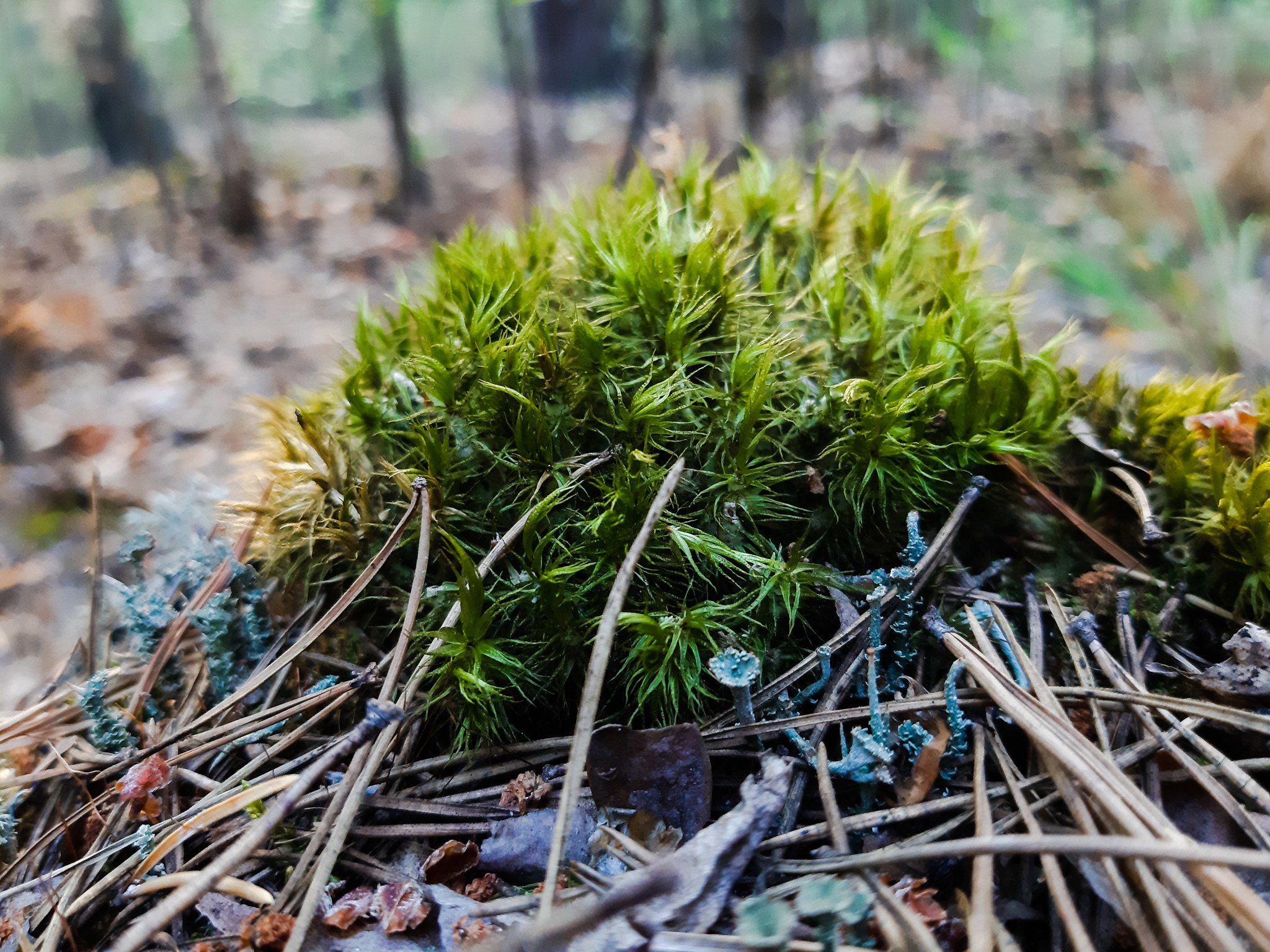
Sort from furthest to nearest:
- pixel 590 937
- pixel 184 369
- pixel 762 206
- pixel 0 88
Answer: pixel 0 88 < pixel 184 369 < pixel 762 206 < pixel 590 937

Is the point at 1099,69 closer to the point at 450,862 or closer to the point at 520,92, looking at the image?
the point at 520,92

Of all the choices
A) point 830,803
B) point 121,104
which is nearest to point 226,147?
point 121,104

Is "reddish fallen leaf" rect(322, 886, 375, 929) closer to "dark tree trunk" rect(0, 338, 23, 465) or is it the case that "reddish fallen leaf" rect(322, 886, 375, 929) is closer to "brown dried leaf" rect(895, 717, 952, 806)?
"brown dried leaf" rect(895, 717, 952, 806)

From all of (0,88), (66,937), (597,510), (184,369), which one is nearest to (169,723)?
(66,937)

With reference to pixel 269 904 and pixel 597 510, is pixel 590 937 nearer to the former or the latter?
pixel 269 904

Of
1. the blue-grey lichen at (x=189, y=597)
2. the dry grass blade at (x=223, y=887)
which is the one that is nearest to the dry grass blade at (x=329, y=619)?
the blue-grey lichen at (x=189, y=597)

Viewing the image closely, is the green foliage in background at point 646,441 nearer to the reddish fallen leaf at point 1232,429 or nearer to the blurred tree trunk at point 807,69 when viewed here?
the reddish fallen leaf at point 1232,429
